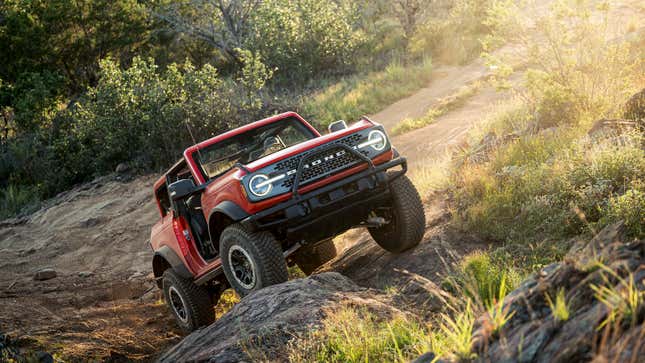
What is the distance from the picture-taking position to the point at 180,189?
699 centimetres

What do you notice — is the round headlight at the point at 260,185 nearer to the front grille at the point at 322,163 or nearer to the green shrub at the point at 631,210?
the front grille at the point at 322,163

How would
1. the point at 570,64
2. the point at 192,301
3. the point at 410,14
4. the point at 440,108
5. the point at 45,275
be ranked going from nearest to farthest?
the point at 192,301, the point at 570,64, the point at 45,275, the point at 440,108, the point at 410,14

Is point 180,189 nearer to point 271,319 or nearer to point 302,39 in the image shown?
point 271,319

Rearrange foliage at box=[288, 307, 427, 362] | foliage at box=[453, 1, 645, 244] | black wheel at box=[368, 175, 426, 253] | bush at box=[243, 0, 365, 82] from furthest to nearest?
bush at box=[243, 0, 365, 82] < black wheel at box=[368, 175, 426, 253] < foliage at box=[453, 1, 645, 244] < foliage at box=[288, 307, 427, 362]

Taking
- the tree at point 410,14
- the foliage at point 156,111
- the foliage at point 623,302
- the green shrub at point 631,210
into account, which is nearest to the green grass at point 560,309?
the foliage at point 623,302

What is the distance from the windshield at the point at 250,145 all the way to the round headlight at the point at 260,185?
137cm

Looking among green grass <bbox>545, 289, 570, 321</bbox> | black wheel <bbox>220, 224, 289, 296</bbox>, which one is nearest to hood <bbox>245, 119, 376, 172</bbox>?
black wheel <bbox>220, 224, 289, 296</bbox>

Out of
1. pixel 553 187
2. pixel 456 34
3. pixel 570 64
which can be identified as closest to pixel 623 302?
pixel 553 187

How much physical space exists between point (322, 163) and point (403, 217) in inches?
43.7

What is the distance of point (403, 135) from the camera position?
1625cm

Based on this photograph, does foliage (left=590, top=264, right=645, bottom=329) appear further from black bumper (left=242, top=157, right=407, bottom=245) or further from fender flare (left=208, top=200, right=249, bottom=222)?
fender flare (left=208, top=200, right=249, bottom=222)

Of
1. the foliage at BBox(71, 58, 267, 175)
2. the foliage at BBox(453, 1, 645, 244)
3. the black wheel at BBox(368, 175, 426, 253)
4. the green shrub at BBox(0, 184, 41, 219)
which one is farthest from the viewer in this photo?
the green shrub at BBox(0, 184, 41, 219)

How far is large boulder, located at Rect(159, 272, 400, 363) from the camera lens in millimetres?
5137

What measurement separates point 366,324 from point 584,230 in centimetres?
251
